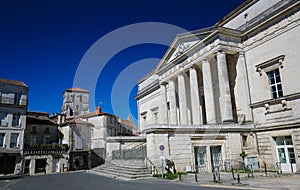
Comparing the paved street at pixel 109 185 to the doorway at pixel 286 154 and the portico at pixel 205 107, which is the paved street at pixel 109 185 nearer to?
the portico at pixel 205 107

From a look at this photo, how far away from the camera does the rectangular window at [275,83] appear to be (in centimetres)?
1584

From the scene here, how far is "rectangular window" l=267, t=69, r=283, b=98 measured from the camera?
52.0ft

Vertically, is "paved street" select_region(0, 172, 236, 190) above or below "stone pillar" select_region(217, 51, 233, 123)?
below

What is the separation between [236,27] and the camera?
20844 mm

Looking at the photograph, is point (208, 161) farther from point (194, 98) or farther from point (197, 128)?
point (194, 98)

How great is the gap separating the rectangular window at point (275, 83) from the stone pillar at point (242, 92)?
1.82 m

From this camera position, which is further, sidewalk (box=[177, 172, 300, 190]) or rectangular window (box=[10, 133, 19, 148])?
rectangular window (box=[10, 133, 19, 148])

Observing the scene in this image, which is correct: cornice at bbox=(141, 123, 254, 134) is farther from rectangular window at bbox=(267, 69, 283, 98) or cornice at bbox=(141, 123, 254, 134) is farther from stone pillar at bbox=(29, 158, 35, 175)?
stone pillar at bbox=(29, 158, 35, 175)

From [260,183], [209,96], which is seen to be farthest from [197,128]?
[260,183]

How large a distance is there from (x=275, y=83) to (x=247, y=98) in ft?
7.60

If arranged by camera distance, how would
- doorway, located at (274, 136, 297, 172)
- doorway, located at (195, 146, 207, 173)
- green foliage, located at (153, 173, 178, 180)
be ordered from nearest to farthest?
green foliage, located at (153, 173, 178, 180) → doorway, located at (274, 136, 297, 172) → doorway, located at (195, 146, 207, 173)

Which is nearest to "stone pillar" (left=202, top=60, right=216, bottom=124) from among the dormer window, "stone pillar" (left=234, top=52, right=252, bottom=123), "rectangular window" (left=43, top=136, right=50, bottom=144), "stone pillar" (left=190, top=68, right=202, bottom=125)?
"stone pillar" (left=190, top=68, right=202, bottom=125)

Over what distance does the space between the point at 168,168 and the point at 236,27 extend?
13.9 metres

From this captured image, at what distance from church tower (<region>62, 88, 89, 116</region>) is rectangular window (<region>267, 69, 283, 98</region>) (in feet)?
196
